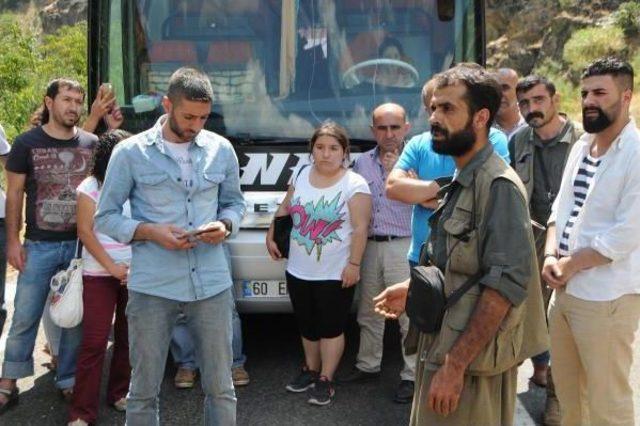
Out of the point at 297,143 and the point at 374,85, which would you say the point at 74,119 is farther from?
the point at 374,85

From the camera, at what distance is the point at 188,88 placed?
3.11 metres

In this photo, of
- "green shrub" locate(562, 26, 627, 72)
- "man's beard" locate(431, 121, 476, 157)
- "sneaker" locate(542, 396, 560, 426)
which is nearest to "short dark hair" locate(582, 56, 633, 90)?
"man's beard" locate(431, 121, 476, 157)

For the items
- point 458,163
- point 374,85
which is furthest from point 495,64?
point 458,163

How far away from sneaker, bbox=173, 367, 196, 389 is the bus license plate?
577 millimetres

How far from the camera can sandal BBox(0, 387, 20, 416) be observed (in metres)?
4.24

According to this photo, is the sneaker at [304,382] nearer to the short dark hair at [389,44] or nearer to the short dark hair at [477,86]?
the short dark hair at [389,44]

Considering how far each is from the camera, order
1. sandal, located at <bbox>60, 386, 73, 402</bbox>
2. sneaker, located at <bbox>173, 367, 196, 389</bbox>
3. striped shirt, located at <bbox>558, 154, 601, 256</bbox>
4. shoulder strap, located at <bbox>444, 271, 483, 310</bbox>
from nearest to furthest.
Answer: shoulder strap, located at <bbox>444, 271, 483, 310</bbox>, striped shirt, located at <bbox>558, 154, 601, 256</bbox>, sandal, located at <bbox>60, 386, 73, 402</bbox>, sneaker, located at <bbox>173, 367, 196, 389</bbox>

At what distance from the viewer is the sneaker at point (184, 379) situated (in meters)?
4.62

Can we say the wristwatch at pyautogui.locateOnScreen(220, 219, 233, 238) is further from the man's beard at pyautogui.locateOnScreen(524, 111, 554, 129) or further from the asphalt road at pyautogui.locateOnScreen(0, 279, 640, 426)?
the man's beard at pyautogui.locateOnScreen(524, 111, 554, 129)

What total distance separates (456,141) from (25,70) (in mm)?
19685

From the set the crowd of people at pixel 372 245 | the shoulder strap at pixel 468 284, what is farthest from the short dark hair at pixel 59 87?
the shoulder strap at pixel 468 284

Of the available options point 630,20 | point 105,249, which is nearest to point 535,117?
point 105,249

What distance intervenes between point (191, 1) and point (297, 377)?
8.51 feet

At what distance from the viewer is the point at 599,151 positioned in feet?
10.8
